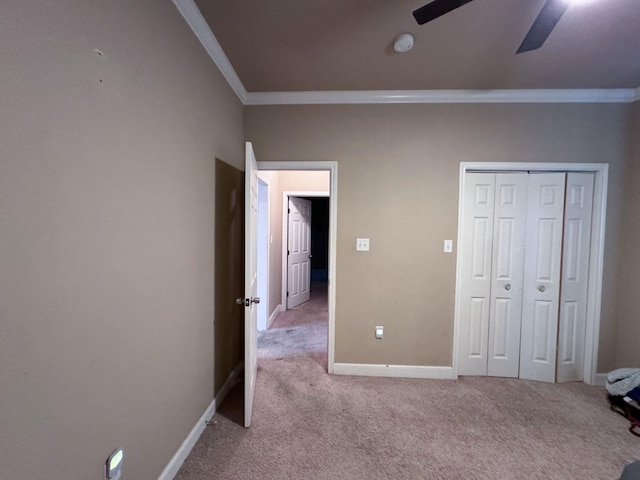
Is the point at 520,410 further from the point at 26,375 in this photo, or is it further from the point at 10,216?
the point at 10,216

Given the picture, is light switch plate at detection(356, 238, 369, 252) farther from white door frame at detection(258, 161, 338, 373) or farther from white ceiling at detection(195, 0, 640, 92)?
white ceiling at detection(195, 0, 640, 92)

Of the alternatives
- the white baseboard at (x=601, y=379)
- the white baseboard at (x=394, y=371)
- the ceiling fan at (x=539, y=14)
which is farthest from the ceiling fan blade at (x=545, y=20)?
the white baseboard at (x=601, y=379)

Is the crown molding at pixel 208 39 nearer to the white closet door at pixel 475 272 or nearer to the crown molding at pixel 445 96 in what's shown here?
the crown molding at pixel 445 96

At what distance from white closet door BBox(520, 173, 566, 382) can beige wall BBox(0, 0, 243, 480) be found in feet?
9.67

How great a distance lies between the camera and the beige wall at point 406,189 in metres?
2.49

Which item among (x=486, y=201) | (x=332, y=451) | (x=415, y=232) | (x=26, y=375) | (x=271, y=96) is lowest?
(x=332, y=451)

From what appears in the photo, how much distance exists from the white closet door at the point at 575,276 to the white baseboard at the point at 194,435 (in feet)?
10.2

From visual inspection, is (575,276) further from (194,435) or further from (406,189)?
(194,435)

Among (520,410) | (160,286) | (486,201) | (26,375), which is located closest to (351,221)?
(486,201)

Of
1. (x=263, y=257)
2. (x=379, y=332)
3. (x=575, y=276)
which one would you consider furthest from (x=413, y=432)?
(x=263, y=257)

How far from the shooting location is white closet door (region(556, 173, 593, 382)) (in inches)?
99.0

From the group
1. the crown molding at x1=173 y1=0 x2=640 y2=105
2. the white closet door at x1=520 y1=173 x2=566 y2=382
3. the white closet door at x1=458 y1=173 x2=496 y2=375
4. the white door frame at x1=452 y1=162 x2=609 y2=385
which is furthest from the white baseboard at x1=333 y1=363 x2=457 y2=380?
the crown molding at x1=173 y1=0 x2=640 y2=105

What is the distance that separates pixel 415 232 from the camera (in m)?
2.59

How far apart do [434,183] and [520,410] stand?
6.63ft
